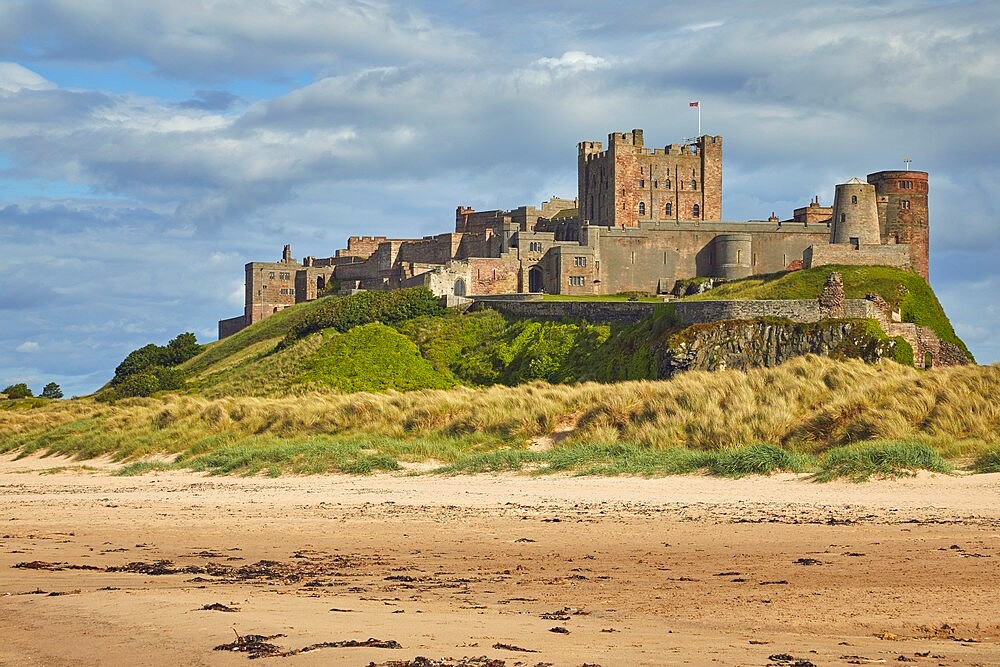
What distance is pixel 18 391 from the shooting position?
61562 mm

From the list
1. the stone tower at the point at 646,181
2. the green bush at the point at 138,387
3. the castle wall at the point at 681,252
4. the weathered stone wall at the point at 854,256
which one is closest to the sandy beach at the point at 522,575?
the weathered stone wall at the point at 854,256

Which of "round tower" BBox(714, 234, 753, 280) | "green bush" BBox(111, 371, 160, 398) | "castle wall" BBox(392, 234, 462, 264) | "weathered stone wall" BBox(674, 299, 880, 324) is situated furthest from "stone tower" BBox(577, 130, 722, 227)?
"weathered stone wall" BBox(674, 299, 880, 324)

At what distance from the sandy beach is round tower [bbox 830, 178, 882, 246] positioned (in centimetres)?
3814

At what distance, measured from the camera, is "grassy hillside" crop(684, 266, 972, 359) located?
4366cm

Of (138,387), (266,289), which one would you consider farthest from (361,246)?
(138,387)

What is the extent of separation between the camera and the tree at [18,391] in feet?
198

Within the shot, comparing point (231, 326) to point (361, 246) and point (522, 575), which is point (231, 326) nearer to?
point (361, 246)

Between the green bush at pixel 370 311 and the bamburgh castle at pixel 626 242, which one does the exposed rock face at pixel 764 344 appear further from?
the green bush at pixel 370 311

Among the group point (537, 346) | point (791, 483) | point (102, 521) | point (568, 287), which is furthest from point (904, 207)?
point (102, 521)

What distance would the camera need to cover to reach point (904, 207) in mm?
57844

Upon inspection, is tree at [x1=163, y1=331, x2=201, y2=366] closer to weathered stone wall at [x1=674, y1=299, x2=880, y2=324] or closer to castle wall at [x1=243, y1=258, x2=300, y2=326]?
castle wall at [x1=243, y1=258, x2=300, y2=326]

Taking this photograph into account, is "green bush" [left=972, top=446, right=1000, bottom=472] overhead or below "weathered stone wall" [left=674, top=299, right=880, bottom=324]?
below

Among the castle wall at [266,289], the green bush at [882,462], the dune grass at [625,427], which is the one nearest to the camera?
the green bush at [882,462]

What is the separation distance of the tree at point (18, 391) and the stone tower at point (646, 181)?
32311 mm
